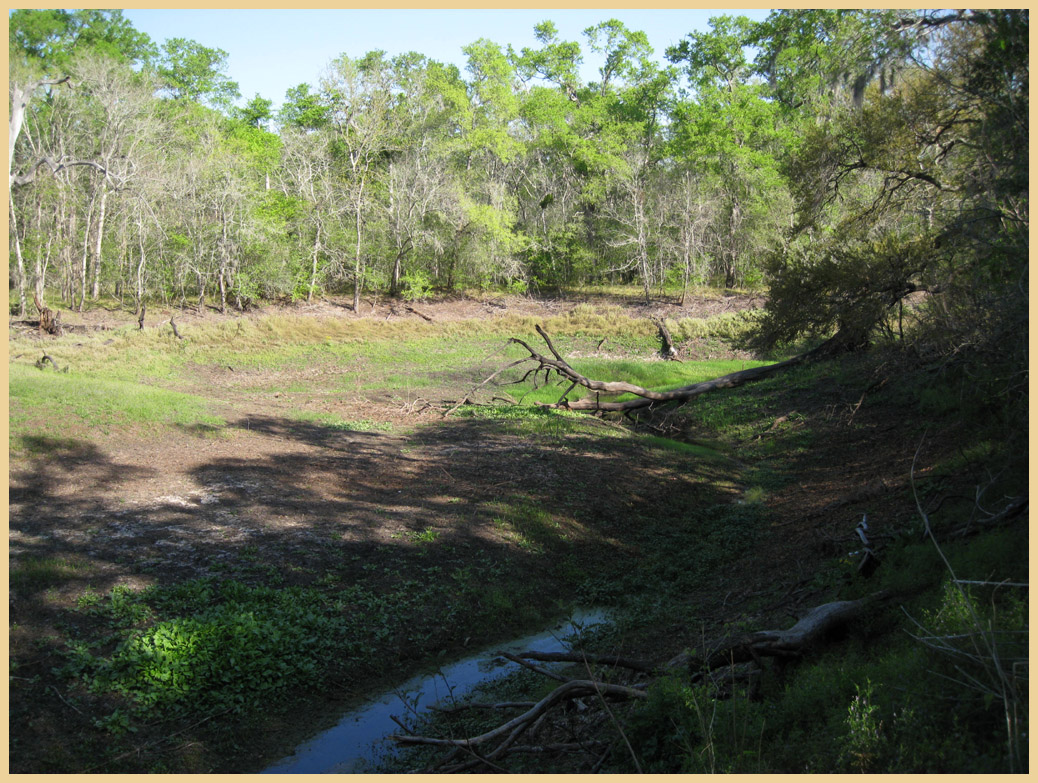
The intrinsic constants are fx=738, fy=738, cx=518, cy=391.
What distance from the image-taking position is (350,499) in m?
12.9

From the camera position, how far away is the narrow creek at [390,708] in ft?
22.1

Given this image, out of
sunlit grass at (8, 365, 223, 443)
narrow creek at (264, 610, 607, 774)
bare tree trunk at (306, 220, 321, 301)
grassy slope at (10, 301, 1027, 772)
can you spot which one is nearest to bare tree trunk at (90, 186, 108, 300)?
bare tree trunk at (306, 220, 321, 301)

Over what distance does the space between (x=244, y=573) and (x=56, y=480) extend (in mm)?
5301

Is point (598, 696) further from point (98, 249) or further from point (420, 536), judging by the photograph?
point (98, 249)

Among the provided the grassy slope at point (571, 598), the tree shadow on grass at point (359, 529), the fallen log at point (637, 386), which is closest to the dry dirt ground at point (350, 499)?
the tree shadow on grass at point (359, 529)

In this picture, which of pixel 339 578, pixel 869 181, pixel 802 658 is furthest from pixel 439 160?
pixel 802 658

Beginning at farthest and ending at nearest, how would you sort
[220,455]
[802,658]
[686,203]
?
[686,203] → [220,455] → [802,658]

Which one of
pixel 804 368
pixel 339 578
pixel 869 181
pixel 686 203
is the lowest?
pixel 339 578

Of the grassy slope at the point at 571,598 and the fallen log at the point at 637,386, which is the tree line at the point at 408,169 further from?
the grassy slope at the point at 571,598

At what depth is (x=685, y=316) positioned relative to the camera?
4009cm

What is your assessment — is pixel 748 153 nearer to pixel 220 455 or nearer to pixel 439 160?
pixel 439 160

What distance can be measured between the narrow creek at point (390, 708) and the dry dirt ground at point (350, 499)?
1989 millimetres

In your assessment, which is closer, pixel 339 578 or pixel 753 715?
pixel 753 715

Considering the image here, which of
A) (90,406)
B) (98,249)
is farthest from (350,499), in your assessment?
(98,249)
